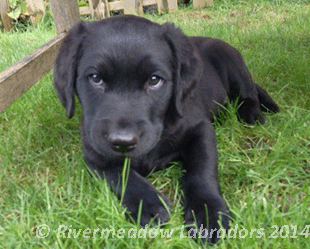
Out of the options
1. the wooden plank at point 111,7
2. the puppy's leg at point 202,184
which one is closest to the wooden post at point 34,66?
the puppy's leg at point 202,184

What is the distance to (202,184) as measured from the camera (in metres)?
1.71

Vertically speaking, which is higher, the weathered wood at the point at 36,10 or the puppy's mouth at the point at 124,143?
the puppy's mouth at the point at 124,143

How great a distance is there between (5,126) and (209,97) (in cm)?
137

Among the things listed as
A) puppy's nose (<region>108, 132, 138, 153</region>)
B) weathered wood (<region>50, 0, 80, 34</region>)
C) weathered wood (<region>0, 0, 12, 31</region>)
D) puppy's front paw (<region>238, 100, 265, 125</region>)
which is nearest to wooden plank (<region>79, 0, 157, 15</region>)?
weathered wood (<region>0, 0, 12, 31</region>)

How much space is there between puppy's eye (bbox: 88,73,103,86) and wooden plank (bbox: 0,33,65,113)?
70 cm

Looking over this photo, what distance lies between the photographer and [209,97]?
2484mm

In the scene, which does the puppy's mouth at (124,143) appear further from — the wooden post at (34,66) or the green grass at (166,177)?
the wooden post at (34,66)

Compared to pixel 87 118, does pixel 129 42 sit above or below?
above

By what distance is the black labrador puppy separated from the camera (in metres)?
1.63

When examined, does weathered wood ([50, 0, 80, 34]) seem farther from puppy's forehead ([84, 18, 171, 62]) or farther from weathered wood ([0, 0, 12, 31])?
weathered wood ([0, 0, 12, 31])

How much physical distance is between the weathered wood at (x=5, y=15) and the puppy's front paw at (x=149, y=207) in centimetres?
493

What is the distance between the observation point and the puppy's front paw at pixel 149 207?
1.58 m


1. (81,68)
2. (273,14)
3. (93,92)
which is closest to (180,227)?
(93,92)

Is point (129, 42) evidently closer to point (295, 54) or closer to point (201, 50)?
point (201, 50)
